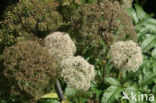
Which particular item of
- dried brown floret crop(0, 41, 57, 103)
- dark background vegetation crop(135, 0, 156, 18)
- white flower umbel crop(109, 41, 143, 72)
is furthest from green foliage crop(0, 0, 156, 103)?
dark background vegetation crop(135, 0, 156, 18)

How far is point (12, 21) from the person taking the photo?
2.70 metres

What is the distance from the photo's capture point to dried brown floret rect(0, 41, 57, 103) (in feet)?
7.31

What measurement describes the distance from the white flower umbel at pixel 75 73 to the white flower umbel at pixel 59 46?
0.08 meters

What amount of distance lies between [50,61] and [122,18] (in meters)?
1.14

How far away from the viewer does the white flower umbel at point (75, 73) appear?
8.25 ft

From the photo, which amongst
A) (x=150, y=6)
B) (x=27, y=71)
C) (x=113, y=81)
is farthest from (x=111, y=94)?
(x=150, y=6)

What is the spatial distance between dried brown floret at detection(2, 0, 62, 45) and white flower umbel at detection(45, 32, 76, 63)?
0.19 m

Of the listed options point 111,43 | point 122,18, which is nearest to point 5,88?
point 111,43

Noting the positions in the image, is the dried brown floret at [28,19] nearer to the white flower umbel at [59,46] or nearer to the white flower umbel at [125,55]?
the white flower umbel at [59,46]

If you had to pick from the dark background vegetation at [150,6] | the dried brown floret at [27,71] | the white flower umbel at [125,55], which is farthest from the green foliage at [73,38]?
the dark background vegetation at [150,6]

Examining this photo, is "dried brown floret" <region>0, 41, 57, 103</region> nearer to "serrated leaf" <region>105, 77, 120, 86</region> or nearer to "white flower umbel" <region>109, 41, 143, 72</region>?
"white flower umbel" <region>109, 41, 143, 72</region>

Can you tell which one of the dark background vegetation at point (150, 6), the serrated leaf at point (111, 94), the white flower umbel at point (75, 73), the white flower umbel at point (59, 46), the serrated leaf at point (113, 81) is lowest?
the serrated leaf at point (111, 94)

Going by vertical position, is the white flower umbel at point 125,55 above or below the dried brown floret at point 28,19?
below

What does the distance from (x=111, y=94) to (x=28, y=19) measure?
142 cm
